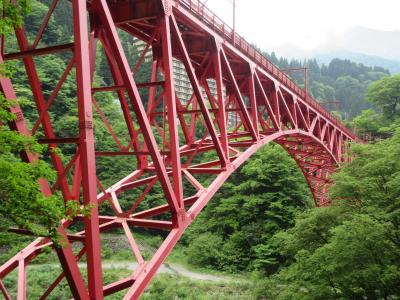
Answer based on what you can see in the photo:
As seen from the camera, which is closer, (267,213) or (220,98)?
(220,98)

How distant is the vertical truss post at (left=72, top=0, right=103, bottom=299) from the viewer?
523 cm

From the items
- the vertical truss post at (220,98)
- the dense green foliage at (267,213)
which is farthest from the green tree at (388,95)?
the vertical truss post at (220,98)

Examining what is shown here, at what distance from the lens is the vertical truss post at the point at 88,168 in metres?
5.23

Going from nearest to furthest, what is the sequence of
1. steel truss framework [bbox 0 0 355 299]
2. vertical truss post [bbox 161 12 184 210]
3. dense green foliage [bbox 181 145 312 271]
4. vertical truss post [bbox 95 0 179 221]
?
1. steel truss framework [bbox 0 0 355 299]
2. vertical truss post [bbox 95 0 179 221]
3. vertical truss post [bbox 161 12 184 210]
4. dense green foliage [bbox 181 145 312 271]

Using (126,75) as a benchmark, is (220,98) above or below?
below

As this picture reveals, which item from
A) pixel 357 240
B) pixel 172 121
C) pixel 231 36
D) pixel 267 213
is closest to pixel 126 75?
pixel 172 121

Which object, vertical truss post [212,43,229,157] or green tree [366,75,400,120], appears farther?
green tree [366,75,400,120]

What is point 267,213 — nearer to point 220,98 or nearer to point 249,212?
point 249,212

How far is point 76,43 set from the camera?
556cm

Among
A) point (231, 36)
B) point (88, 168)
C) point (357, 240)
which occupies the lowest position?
point (357, 240)

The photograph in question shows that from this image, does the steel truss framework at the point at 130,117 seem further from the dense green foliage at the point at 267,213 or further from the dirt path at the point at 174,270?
the dirt path at the point at 174,270

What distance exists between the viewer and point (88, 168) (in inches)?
208

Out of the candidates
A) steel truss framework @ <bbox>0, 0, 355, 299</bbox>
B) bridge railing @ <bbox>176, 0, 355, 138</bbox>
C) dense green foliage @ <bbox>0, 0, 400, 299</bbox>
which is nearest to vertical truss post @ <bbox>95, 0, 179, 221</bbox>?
steel truss framework @ <bbox>0, 0, 355, 299</bbox>

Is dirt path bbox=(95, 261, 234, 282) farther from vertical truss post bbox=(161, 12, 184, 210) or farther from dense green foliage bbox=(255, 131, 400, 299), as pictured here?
vertical truss post bbox=(161, 12, 184, 210)
